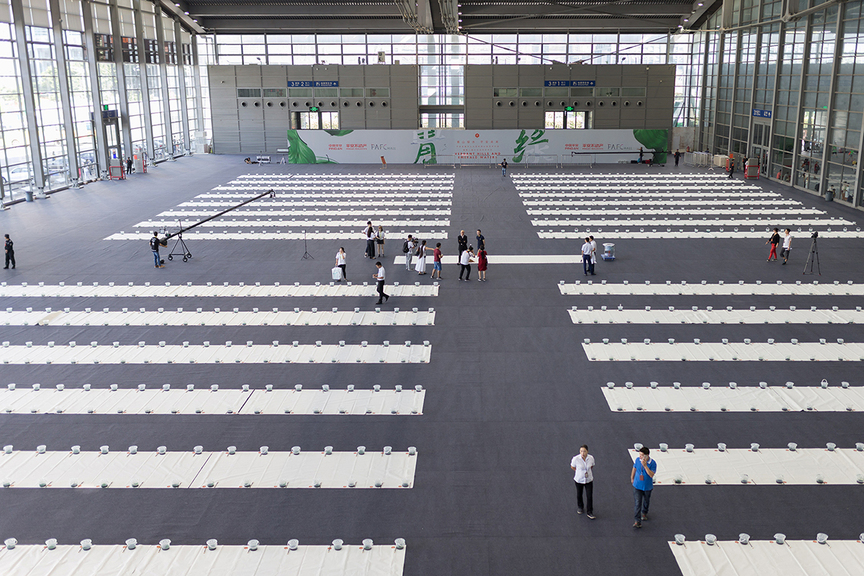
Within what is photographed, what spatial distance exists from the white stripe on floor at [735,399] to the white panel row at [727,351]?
1.45 meters

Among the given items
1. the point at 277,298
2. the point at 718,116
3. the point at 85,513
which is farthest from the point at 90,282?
the point at 718,116

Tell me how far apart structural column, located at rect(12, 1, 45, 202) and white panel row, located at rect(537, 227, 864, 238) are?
25.4m

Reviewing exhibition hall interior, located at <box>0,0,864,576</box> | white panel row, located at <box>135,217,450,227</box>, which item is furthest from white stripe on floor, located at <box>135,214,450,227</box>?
exhibition hall interior, located at <box>0,0,864,576</box>

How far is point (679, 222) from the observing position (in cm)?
2872

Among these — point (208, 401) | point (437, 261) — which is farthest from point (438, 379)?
point (437, 261)

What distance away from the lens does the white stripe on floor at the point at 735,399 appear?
40.2ft

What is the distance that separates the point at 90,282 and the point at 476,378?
1266 centimetres

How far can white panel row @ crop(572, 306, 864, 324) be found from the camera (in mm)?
16781

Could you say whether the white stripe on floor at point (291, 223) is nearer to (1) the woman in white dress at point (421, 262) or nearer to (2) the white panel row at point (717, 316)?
(1) the woman in white dress at point (421, 262)

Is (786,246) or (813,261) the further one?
(813,261)

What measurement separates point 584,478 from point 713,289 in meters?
12.0

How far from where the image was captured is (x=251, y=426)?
1183 cm

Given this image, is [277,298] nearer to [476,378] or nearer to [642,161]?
[476,378]

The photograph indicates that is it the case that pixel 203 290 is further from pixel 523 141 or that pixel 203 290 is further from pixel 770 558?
pixel 523 141
